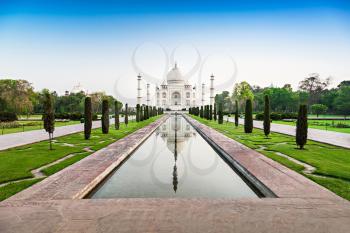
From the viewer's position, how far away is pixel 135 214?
15.1 ft

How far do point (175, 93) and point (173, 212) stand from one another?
100701mm

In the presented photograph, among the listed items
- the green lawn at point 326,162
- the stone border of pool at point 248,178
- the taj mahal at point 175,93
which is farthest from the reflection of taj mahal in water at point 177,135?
the taj mahal at point 175,93

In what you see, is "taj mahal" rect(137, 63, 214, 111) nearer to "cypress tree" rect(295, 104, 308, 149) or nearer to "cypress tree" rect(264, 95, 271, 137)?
"cypress tree" rect(264, 95, 271, 137)

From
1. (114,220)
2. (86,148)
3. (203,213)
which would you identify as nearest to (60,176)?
(114,220)

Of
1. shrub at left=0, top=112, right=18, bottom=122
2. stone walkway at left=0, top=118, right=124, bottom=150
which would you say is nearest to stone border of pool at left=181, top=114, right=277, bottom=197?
stone walkway at left=0, top=118, right=124, bottom=150

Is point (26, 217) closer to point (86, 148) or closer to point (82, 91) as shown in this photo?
point (86, 148)

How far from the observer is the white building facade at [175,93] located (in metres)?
104

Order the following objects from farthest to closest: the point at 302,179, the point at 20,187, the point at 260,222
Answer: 1. the point at 302,179
2. the point at 20,187
3. the point at 260,222

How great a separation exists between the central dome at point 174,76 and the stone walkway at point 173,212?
99.7m

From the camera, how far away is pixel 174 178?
752 centimetres

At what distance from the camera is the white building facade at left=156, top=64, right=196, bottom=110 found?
341ft

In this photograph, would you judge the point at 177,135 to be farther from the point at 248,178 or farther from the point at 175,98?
the point at 175,98

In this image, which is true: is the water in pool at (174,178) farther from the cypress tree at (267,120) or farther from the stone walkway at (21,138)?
the stone walkway at (21,138)

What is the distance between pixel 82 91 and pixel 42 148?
53433 mm
